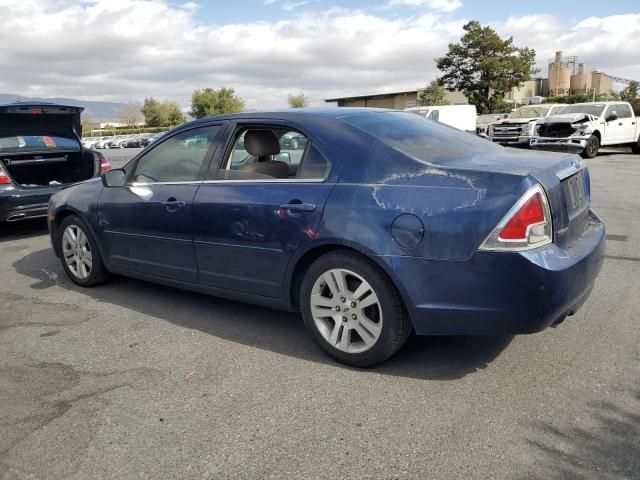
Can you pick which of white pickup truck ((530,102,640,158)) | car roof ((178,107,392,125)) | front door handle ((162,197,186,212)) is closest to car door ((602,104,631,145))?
white pickup truck ((530,102,640,158))

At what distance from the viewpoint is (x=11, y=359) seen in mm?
3926

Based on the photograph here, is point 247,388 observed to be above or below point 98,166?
below

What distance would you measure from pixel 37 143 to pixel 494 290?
727cm

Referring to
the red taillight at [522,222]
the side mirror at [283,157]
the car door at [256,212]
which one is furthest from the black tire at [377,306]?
the side mirror at [283,157]

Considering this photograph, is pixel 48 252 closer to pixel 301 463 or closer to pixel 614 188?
pixel 301 463

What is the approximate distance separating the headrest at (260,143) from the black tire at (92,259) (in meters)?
1.91

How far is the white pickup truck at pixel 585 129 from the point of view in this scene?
1886cm

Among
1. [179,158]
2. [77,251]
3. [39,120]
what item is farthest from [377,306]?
[39,120]

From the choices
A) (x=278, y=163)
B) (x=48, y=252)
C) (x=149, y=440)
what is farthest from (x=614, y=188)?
(x=149, y=440)

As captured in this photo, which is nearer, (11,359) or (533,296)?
(533,296)

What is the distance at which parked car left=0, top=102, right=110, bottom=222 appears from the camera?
755 centimetres

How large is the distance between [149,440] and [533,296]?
209 centimetres

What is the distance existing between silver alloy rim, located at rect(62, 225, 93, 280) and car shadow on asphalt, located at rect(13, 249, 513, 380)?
182 millimetres

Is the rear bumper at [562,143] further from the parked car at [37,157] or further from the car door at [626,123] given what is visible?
the parked car at [37,157]
